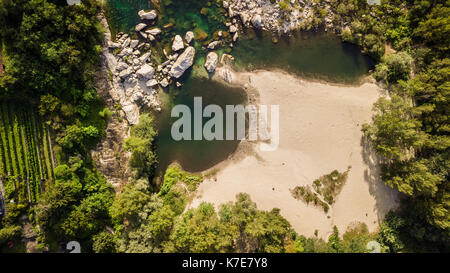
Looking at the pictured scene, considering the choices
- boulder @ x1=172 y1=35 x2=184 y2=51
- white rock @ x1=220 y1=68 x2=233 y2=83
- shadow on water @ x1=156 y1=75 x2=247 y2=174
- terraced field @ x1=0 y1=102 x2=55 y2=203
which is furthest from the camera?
shadow on water @ x1=156 y1=75 x2=247 y2=174

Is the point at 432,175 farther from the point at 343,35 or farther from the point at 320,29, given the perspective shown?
the point at 320,29

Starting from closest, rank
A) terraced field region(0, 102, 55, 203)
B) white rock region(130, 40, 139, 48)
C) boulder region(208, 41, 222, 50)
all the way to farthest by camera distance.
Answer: terraced field region(0, 102, 55, 203) → white rock region(130, 40, 139, 48) → boulder region(208, 41, 222, 50)

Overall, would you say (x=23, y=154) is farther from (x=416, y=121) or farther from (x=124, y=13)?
(x=416, y=121)

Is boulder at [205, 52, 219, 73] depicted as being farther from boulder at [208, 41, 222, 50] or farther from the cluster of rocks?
the cluster of rocks

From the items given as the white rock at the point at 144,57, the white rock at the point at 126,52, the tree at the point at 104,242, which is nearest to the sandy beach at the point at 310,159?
the tree at the point at 104,242

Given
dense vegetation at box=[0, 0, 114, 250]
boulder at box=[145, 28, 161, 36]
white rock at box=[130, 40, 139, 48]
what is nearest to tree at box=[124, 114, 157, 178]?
dense vegetation at box=[0, 0, 114, 250]

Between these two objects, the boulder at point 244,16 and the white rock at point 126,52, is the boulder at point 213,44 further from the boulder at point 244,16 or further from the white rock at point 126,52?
the white rock at point 126,52
